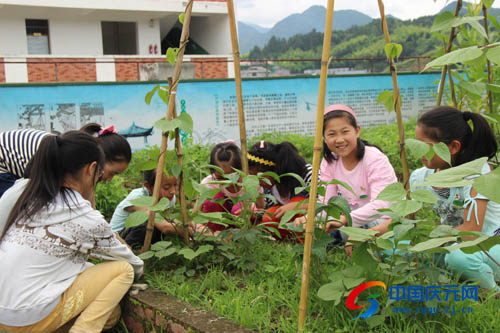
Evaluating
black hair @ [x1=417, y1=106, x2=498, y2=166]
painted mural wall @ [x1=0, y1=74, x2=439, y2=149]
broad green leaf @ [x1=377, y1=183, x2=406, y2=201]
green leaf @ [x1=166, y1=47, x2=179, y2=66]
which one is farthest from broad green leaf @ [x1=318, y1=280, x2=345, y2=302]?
painted mural wall @ [x1=0, y1=74, x2=439, y2=149]

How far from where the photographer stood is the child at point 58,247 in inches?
74.9

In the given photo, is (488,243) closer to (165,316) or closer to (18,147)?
(165,316)

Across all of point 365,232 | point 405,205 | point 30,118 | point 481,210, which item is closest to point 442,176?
point 405,205

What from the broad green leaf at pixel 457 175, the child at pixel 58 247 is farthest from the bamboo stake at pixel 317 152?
the child at pixel 58 247

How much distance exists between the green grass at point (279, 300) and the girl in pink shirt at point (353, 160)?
1.47 feet

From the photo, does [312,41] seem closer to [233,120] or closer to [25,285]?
[233,120]

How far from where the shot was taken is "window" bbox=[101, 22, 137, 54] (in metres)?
19.2

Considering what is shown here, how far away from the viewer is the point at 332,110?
110 inches

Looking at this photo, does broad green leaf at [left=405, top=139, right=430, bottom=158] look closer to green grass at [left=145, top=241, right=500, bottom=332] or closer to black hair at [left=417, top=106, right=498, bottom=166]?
green grass at [left=145, top=241, right=500, bottom=332]

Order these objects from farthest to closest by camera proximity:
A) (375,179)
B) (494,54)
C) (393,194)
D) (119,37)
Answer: (119,37)
(375,179)
(393,194)
(494,54)

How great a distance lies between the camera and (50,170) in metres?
1.98

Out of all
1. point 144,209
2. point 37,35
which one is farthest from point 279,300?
point 37,35

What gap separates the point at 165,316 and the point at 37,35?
1648 centimetres

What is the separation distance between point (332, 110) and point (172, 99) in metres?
0.94
